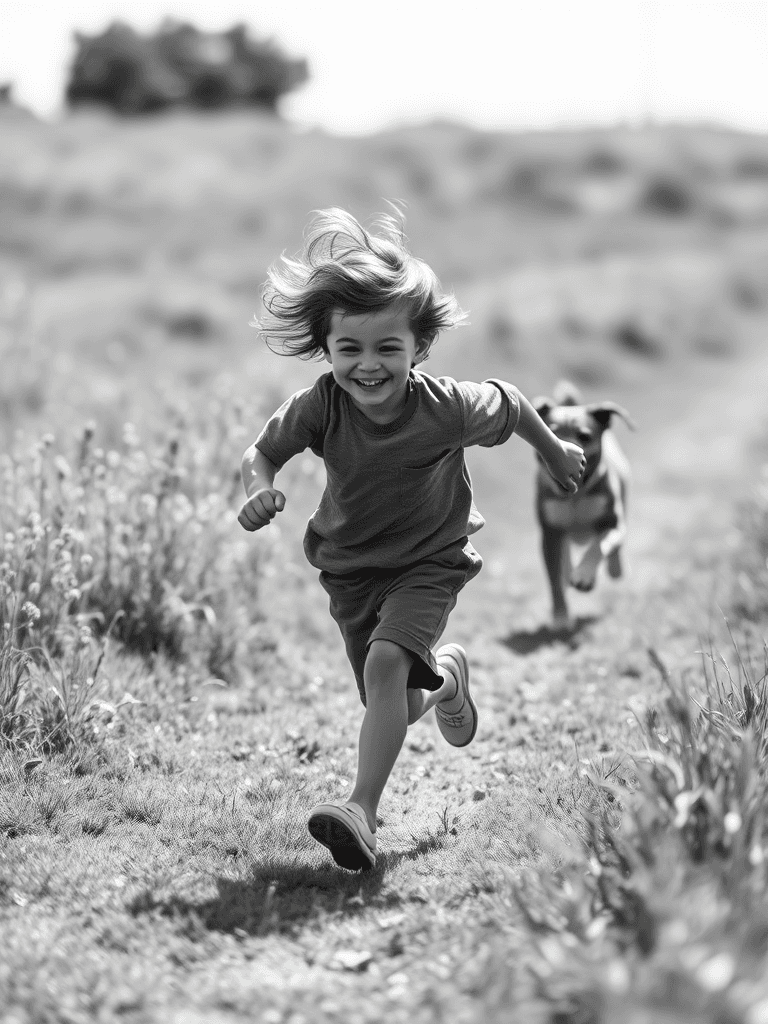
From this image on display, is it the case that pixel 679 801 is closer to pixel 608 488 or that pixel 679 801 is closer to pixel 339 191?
pixel 608 488

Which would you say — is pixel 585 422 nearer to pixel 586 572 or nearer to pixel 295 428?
pixel 586 572

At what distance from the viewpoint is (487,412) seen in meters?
3.63

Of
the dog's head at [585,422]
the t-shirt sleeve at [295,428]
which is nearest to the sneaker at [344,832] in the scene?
the t-shirt sleeve at [295,428]

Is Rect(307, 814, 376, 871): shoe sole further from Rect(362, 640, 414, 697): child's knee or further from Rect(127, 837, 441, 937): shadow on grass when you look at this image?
Rect(362, 640, 414, 697): child's knee

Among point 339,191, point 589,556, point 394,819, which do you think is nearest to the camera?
point 394,819

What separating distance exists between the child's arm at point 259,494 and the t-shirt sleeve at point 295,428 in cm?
4

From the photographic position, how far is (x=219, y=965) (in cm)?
284

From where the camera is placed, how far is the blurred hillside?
41.3ft

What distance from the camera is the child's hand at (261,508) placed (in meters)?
3.29

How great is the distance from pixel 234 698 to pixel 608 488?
269 centimetres


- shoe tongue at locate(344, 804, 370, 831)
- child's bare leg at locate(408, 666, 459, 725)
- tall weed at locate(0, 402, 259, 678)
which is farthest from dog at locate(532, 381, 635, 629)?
shoe tongue at locate(344, 804, 370, 831)

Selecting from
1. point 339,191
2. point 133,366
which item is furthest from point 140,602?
point 339,191

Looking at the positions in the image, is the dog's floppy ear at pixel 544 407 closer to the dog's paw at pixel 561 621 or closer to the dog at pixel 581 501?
the dog at pixel 581 501

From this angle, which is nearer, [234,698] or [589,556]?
[234,698]
